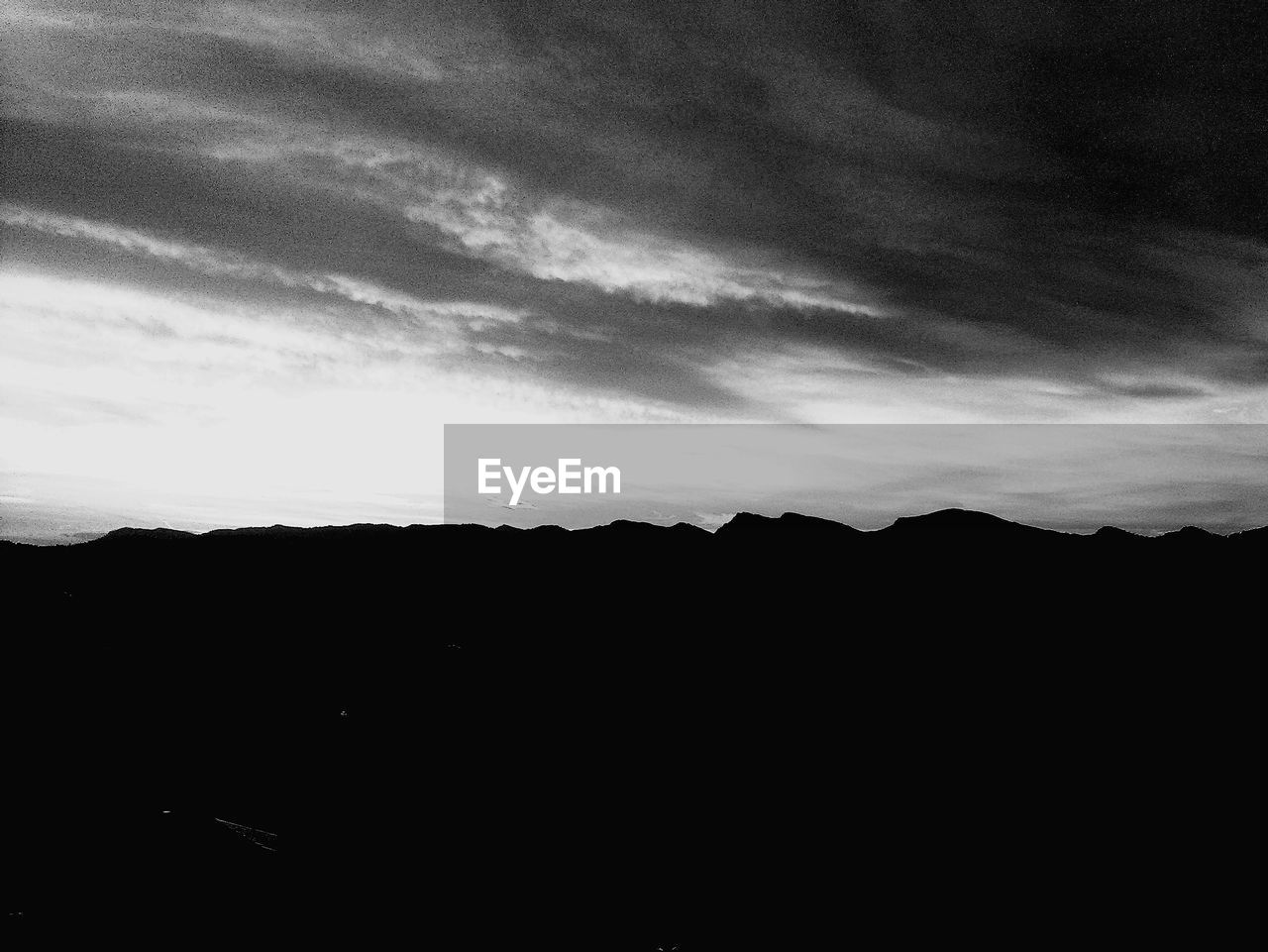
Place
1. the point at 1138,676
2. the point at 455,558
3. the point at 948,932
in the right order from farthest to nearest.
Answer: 1. the point at 455,558
2. the point at 1138,676
3. the point at 948,932

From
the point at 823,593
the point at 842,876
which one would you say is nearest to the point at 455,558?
the point at 823,593

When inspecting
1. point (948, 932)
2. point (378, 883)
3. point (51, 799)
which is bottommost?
point (948, 932)

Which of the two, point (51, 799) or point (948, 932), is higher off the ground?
point (51, 799)

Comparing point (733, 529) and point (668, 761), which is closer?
point (668, 761)

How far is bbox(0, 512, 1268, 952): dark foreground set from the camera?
18703mm

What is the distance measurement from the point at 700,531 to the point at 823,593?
4076cm

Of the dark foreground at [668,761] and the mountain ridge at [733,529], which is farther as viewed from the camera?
the mountain ridge at [733,529]

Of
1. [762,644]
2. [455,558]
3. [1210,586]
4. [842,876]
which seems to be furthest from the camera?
[455,558]

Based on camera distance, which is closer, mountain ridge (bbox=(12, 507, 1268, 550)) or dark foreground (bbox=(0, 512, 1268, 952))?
dark foreground (bbox=(0, 512, 1268, 952))

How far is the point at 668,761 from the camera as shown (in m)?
35.3

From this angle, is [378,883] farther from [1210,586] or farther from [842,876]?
[1210,586]

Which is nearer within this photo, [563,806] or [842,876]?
[842,876]

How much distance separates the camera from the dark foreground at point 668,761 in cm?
1870

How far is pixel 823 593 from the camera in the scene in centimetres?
7350
